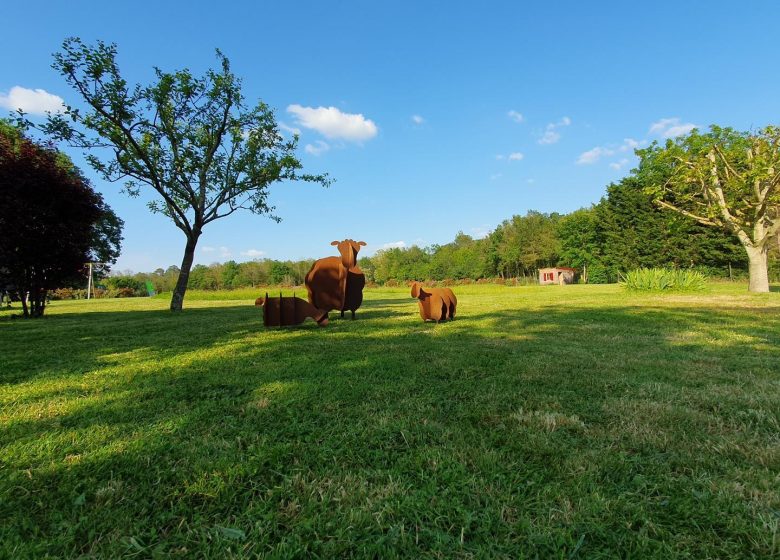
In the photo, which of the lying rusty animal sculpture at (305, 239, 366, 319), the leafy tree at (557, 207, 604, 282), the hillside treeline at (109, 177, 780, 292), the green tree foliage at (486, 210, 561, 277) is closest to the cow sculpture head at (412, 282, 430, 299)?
the lying rusty animal sculpture at (305, 239, 366, 319)

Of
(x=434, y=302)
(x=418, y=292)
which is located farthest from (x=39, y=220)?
(x=434, y=302)

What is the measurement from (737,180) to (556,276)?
3350cm

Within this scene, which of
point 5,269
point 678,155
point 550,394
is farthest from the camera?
point 678,155

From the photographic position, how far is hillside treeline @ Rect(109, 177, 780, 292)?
1428 inches

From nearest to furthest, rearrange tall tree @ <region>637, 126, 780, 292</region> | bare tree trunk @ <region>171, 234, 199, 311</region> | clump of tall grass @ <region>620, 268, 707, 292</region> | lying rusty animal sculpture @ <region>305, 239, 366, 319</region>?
1. lying rusty animal sculpture @ <region>305, 239, 366, 319</region>
2. bare tree trunk @ <region>171, 234, 199, 311</region>
3. tall tree @ <region>637, 126, 780, 292</region>
4. clump of tall grass @ <region>620, 268, 707, 292</region>

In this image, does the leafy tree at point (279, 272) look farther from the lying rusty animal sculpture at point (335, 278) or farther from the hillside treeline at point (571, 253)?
the lying rusty animal sculpture at point (335, 278)

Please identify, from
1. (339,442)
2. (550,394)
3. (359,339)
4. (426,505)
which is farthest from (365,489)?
(359,339)

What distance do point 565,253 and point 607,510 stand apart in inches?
2050

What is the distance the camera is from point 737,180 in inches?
629

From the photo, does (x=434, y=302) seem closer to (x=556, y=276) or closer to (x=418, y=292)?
(x=418, y=292)

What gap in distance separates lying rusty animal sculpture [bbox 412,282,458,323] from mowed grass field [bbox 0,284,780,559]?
3842 millimetres

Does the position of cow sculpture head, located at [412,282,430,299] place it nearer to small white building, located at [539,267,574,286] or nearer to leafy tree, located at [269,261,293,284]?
small white building, located at [539,267,574,286]

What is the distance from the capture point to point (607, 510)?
152 centimetres

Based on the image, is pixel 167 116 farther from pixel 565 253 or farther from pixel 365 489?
pixel 565 253
